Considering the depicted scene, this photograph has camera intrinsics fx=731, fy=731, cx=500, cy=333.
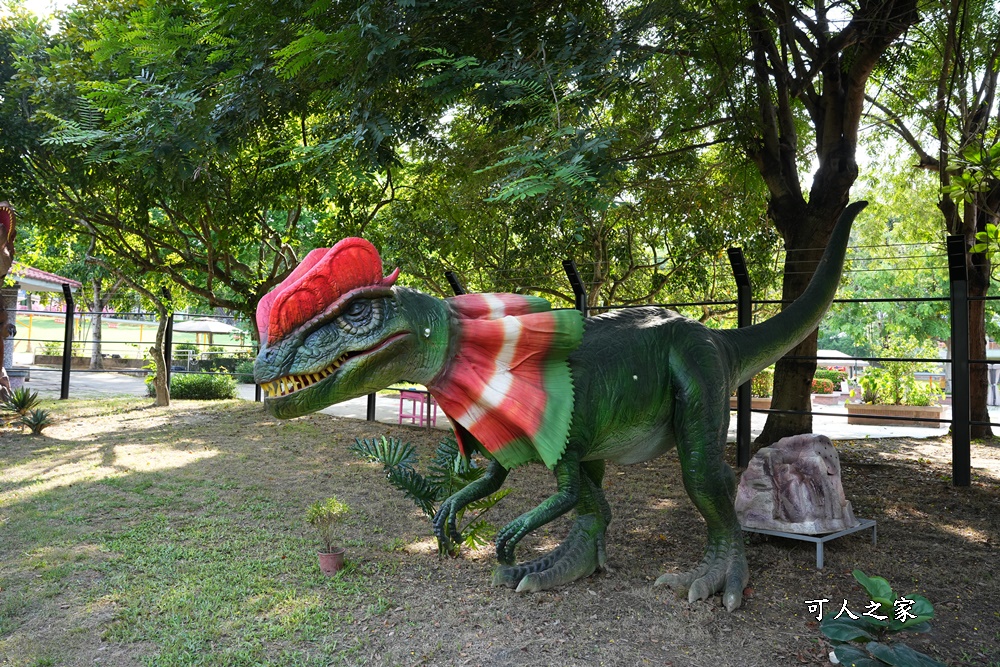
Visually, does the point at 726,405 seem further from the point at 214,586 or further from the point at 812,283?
the point at 214,586

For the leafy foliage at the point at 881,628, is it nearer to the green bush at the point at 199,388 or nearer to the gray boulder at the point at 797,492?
the gray boulder at the point at 797,492

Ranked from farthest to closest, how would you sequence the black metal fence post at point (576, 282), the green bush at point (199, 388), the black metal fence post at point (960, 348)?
the green bush at point (199, 388) → the black metal fence post at point (576, 282) → the black metal fence post at point (960, 348)

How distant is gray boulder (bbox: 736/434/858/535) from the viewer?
14.7ft

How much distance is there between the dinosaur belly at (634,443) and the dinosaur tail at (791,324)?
2.11 feet

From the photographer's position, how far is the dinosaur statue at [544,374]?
3000mm

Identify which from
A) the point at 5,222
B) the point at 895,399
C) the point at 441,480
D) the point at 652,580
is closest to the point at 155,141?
the point at 441,480

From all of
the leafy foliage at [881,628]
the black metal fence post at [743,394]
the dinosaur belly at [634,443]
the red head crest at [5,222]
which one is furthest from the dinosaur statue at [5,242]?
the leafy foliage at [881,628]

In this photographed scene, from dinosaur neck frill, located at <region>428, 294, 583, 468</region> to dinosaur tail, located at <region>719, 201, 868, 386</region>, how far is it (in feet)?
4.40

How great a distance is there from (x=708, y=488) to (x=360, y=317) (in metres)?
2.08

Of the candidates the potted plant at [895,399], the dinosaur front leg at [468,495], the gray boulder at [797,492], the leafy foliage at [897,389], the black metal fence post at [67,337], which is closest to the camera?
the dinosaur front leg at [468,495]

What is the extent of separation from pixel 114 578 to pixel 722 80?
5763 mm

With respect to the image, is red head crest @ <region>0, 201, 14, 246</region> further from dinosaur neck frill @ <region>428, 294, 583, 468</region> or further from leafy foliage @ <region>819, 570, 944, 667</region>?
leafy foliage @ <region>819, 570, 944, 667</region>

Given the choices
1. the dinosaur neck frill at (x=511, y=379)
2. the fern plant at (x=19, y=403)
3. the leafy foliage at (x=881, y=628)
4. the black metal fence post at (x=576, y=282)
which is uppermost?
the black metal fence post at (x=576, y=282)

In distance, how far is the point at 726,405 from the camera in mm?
4102
